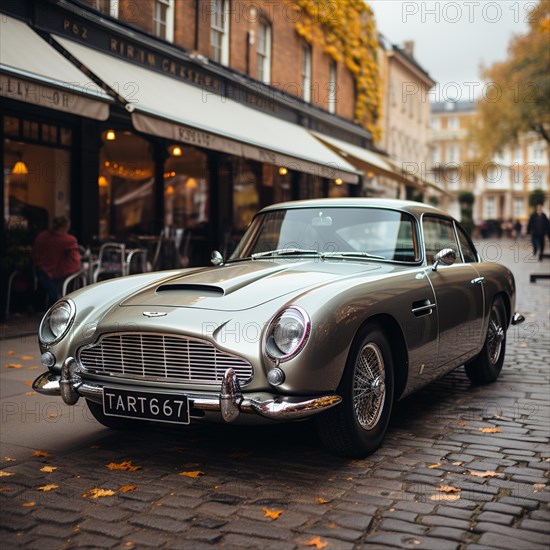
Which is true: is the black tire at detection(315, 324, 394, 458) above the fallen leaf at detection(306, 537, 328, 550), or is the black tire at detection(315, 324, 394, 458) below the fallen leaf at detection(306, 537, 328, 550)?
above

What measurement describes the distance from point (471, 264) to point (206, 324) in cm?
312

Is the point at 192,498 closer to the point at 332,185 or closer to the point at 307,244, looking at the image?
the point at 307,244

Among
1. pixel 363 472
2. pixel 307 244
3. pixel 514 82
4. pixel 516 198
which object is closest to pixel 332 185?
pixel 514 82

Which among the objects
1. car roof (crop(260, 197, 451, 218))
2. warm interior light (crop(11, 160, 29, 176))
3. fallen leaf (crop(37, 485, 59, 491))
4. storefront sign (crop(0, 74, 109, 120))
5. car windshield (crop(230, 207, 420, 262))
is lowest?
fallen leaf (crop(37, 485, 59, 491))

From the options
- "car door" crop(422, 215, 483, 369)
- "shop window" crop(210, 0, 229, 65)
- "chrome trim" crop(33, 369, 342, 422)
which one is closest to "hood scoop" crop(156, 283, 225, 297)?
"chrome trim" crop(33, 369, 342, 422)

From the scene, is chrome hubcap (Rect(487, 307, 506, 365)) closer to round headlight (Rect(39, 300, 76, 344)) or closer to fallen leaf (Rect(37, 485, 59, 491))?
round headlight (Rect(39, 300, 76, 344))

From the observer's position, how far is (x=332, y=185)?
81.0 feet

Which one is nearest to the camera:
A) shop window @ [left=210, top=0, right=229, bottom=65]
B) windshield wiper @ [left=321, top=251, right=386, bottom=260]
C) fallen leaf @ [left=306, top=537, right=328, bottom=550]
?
fallen leaf @ [left=306, top=537, right=328, bottom=550]

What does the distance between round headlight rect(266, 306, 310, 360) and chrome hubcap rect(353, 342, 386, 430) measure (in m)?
0.51

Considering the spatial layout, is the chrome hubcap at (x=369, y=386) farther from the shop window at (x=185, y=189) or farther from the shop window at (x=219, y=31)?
the shop window at (x=219, y=31)

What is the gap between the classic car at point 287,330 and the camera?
12.4ft

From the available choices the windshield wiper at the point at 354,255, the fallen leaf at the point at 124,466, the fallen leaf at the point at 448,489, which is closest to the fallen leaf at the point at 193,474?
the fallen leaf at the point at 124,466

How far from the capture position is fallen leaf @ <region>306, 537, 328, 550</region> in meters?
3.05

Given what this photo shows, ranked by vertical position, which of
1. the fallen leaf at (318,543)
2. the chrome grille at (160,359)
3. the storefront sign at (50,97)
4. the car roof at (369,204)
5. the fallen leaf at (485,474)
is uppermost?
the storefront sign at (50,97)
